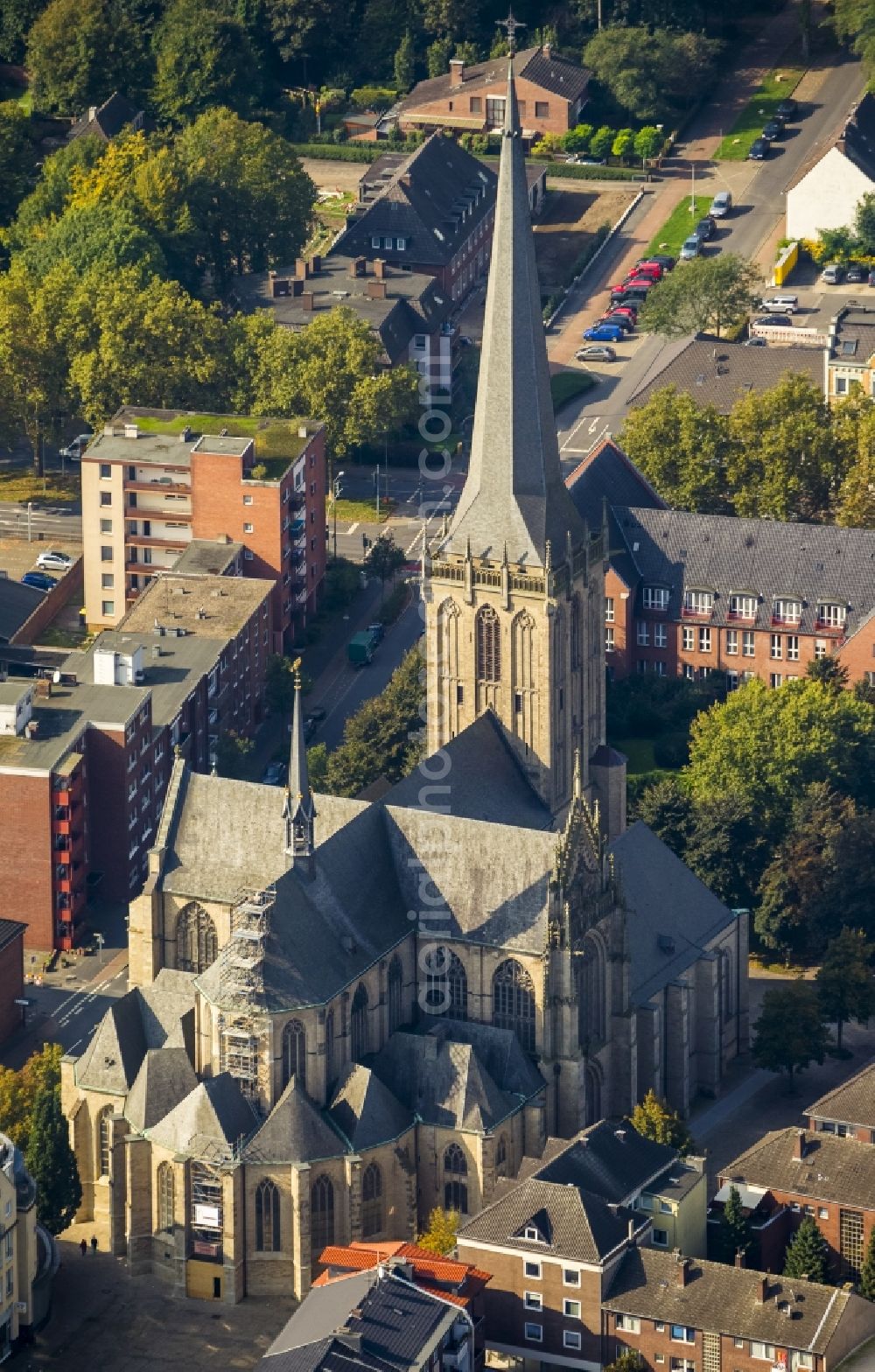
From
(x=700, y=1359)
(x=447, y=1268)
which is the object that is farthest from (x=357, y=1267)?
(x=700, y=1359)

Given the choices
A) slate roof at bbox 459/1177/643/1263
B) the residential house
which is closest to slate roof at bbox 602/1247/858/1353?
slate roof at bbox 459/1177/643/1263

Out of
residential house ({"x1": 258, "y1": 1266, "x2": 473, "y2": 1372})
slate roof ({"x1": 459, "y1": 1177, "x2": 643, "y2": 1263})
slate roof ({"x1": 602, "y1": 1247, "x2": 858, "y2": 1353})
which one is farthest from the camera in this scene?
slate roof ({"x1": 459, "y1": 1177, "x2": 643, "y2": 1263})

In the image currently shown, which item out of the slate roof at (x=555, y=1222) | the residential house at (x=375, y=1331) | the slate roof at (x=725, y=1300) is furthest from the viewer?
the slate roof at (x=555, y=1222)

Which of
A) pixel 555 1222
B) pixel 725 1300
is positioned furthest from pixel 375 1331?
pixel 725 1300

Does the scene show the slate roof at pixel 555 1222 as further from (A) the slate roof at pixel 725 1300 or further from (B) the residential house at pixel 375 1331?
(B) the residential house at pixel 375 1331

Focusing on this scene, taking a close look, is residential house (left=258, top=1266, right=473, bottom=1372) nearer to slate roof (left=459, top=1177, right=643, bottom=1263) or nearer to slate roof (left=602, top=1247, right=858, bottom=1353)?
slate roof (left=459, top=1177, right=643, bottom=1263)

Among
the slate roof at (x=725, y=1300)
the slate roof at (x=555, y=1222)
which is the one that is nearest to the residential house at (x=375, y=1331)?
the slate roof at (x=555, y=1222)
